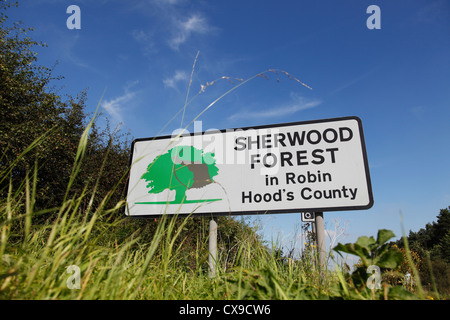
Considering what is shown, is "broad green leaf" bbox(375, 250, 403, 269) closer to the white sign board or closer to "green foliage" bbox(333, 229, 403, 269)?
"green foliage" bbox(333, 229, 403, 269)

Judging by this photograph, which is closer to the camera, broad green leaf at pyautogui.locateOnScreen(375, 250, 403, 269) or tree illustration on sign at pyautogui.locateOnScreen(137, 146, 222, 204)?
broad green leaf at pyautogui.locateOnScreen(375, 250, 403, 269)

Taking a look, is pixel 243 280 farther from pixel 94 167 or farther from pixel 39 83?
pixel 39 83

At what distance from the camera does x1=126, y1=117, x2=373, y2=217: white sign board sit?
2.93 metres

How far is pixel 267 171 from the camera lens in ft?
10.5

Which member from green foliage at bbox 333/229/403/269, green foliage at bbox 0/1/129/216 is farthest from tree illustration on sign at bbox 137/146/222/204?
green foliage at bbox 0/1/129/216

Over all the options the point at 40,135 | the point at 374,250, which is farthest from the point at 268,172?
the point at 40,135

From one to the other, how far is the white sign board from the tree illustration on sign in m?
0.01

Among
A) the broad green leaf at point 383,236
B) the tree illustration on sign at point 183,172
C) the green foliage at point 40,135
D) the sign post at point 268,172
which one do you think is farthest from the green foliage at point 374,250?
the green foliage at point 40,135

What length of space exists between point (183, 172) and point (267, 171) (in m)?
1.13

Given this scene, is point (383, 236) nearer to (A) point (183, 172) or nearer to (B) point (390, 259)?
(B) point (390, 259)

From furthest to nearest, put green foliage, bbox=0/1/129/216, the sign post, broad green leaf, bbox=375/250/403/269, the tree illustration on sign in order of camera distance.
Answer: green foliage, bbox=0/1/129/216 < the tree illustration on sign < the sign post < broad green leaf, bbox=375/250/403/269

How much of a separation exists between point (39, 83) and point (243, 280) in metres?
14.6

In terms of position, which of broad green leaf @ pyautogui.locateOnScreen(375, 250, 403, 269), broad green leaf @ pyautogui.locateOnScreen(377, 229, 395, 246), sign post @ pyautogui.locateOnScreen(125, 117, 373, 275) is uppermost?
sign post @ pyautogui.locateOnScreen(125, 117, 373, 275)
